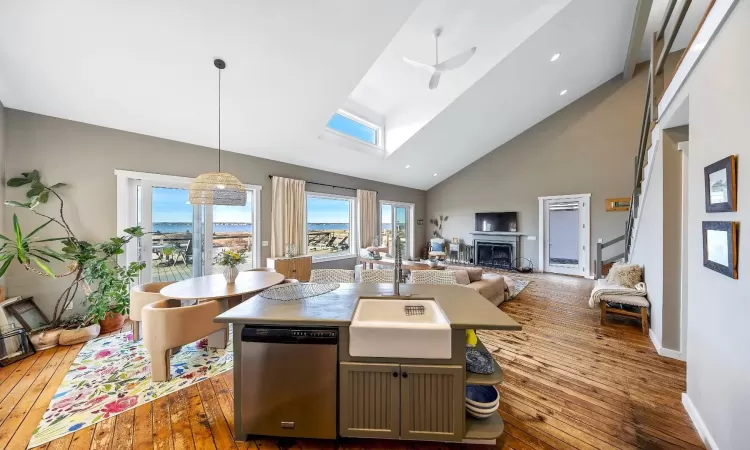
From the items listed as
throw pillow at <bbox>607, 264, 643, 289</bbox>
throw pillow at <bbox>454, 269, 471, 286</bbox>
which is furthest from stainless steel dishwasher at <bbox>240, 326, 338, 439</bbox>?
throw pillow at <bbox>607, 264, 643, 289</bbox>

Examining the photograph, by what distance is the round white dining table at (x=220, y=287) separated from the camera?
7.90ft

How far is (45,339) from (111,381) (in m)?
1.39

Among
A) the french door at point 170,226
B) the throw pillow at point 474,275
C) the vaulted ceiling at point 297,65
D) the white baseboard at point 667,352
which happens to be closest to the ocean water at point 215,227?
the french door at point 170,226

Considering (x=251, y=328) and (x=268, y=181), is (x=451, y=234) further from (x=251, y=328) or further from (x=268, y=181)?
(x=251, y=328)

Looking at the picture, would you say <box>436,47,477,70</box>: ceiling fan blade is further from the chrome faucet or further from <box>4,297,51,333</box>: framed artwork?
<box>4,297,51,333</box>: framed artwork

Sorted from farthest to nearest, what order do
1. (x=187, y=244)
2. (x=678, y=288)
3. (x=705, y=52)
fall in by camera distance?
1. (x=187, y=244)
2. (x=678, y=288)
3. (x=705, y=52)

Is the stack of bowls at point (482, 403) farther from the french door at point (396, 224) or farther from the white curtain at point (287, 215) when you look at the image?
the french door at point (396, 224)

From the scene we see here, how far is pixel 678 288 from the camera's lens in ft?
8.32

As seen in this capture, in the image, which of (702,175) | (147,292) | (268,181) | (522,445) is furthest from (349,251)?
(702,175)

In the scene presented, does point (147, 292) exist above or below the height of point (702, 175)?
below

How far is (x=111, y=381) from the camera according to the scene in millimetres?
2215

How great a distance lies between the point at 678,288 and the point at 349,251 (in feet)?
18.3

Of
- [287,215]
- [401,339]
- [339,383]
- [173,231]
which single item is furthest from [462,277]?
[173,231]

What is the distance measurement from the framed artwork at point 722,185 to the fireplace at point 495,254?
20.3ft
